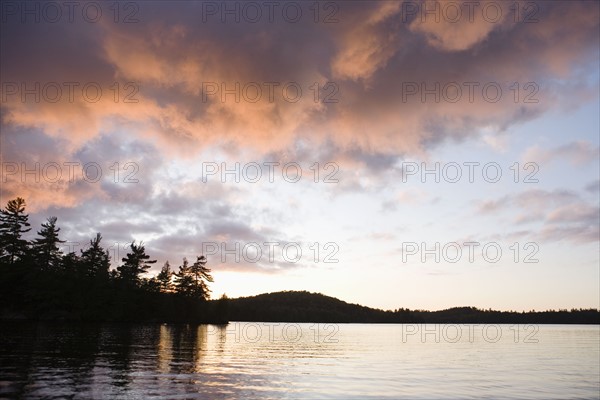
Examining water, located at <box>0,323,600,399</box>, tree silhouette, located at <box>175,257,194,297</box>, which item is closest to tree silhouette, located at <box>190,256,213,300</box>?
tree silhouette, located at <box>175,257,194,297</box>

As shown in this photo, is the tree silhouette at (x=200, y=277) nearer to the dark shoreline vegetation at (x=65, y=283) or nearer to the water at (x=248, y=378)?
the dark shoreline vegetation at (x=65, y=283)

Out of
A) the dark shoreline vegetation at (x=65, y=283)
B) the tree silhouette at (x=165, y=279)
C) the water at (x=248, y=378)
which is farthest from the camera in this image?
the tree silhouette at (x=165, y=279)

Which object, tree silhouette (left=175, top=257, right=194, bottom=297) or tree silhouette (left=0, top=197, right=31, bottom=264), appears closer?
tree silhouette (left=0, top=197, right=31, bottom=264)

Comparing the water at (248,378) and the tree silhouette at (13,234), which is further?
the tree silhouette at (13,234)

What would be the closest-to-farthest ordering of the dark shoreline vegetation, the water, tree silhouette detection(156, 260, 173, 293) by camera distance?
1. the water
2. the dark shoreline vegetation
3. tree silhouette detection(156, 260, 173, 293)

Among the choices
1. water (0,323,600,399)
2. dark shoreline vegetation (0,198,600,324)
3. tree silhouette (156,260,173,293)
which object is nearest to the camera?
water (0,323,600,399)

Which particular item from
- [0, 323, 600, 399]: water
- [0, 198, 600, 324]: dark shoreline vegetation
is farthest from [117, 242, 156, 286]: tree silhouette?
[0, 323, 600, 399]: water

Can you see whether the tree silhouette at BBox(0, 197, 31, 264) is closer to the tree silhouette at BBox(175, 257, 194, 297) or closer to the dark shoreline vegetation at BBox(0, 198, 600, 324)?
the dark shoreline vegetation at BBox(0, 198, 600, 324)

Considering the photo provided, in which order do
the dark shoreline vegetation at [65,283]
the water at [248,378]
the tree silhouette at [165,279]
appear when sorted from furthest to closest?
the tree silhouette at [165,279] < the dark shoreline vegetation at [65,283] < the water at [248,378]

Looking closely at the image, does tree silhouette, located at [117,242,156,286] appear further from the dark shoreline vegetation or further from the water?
the water

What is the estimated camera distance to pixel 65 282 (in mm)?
106688

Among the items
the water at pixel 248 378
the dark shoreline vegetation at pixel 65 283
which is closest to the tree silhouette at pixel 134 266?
the dark shoreline vegetation at pixel 65 283

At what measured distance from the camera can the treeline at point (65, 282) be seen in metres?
100

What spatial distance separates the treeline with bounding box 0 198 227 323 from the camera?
100 meters
